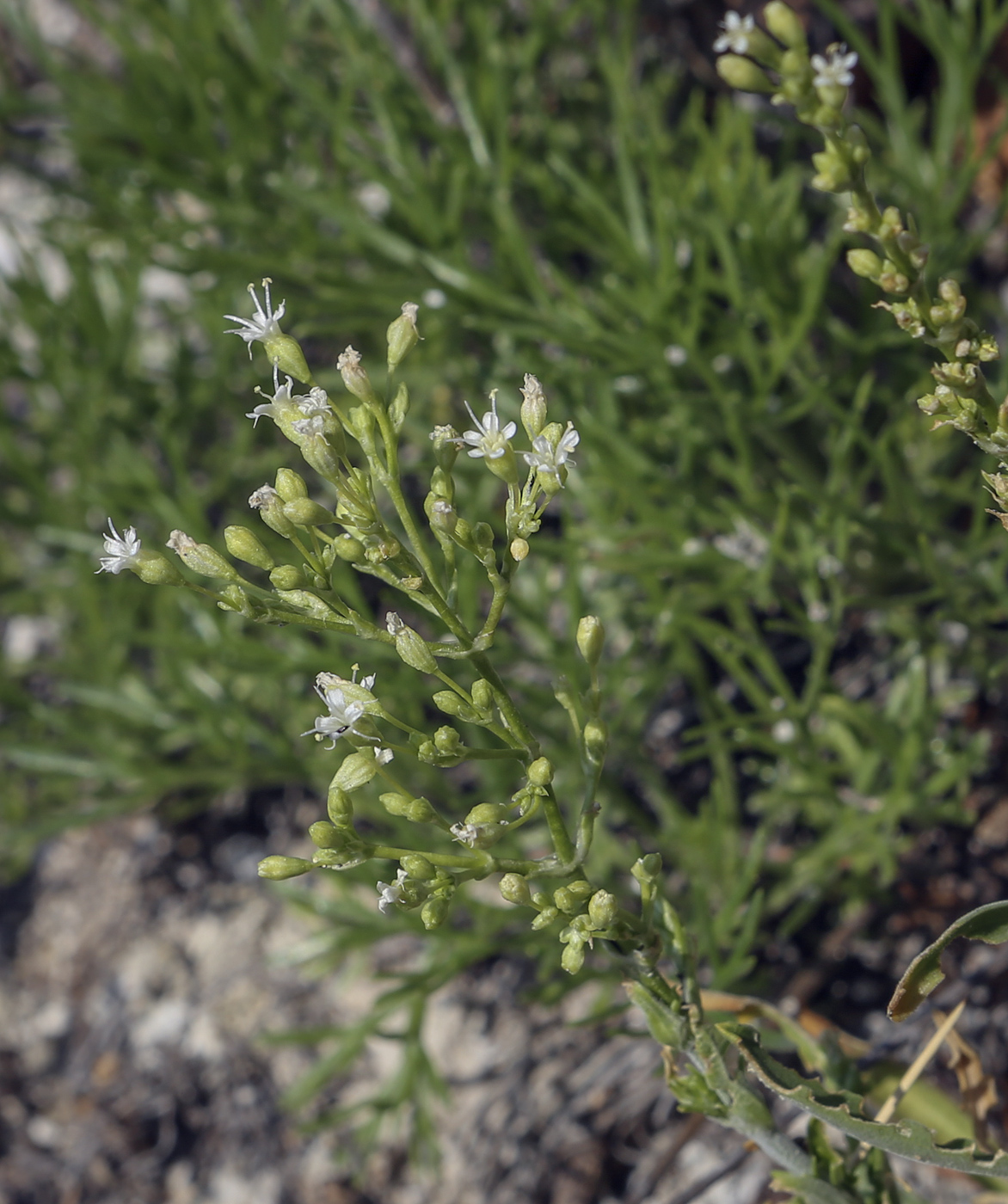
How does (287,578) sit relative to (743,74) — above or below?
below

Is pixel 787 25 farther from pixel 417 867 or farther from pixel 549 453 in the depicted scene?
pixel 417 867

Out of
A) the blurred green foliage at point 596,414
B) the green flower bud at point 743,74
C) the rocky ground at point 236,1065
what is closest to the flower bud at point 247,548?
the green flower bud at point 743,74

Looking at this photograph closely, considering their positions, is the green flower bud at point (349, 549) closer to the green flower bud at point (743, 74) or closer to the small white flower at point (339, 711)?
the small white flower at point (339, 711)

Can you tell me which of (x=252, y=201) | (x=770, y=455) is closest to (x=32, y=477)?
(x=252, y=201)

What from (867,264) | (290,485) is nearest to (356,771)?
(290,485)

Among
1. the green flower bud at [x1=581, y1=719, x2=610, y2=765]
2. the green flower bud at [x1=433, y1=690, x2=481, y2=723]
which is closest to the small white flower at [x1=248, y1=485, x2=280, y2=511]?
the green flower bud at [x1=433, y1=690, x2=481, y2=723]

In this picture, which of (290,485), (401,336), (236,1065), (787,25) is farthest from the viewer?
(236,1065)
